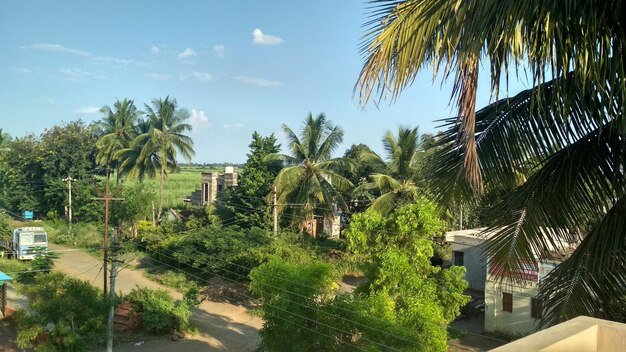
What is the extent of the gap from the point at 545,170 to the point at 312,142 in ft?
69.7

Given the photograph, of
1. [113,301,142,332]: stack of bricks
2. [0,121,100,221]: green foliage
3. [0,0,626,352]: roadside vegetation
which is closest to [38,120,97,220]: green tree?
[0,121,100,221]: green foliage

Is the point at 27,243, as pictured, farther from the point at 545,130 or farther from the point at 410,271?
the point at 545,130

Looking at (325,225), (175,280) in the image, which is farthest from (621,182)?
(325,225)

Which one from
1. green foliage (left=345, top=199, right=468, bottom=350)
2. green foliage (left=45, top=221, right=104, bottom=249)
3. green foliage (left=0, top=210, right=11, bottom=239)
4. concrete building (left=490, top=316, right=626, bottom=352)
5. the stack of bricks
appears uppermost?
concrete building (left=490, top=316, right=626, bottom=352)

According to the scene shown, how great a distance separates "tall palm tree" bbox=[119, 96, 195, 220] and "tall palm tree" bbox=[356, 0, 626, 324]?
31.7 meters

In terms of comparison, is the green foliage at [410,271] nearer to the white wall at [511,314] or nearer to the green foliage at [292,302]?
the green foliage at [292,302]

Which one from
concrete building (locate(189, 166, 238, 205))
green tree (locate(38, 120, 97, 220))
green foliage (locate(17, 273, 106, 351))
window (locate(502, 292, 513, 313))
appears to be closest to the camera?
green foliage (locate(17, 273, 106, 351))

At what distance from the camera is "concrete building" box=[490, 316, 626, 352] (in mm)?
2578

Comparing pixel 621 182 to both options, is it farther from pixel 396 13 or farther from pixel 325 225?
pixel 325 225

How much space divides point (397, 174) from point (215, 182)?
1659cm

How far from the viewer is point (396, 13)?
2.75 metres

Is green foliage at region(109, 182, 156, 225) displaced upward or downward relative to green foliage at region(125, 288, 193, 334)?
upward

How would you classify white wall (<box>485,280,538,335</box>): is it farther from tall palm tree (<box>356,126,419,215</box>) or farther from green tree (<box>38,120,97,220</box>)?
green tree (<box>38,120,97,220</box>)

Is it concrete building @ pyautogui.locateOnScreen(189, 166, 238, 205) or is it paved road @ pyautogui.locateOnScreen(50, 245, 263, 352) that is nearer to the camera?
paved road @ pyautogui.locateOnScreen(50, 245, 263, 352)
